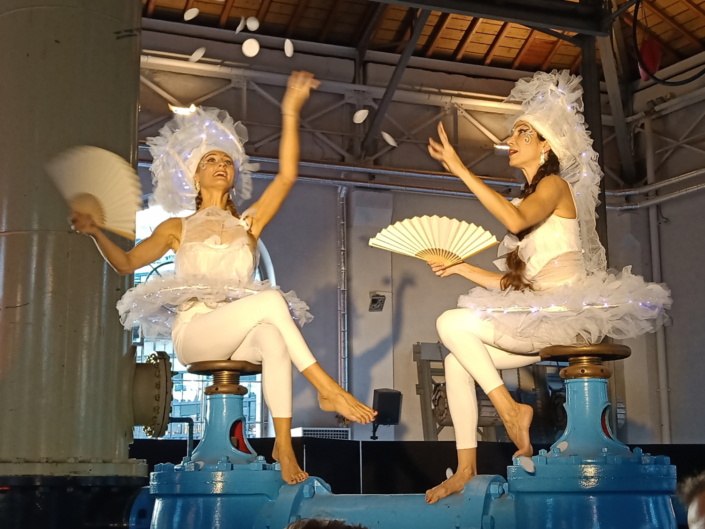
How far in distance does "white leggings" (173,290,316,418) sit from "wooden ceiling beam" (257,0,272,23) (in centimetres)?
710

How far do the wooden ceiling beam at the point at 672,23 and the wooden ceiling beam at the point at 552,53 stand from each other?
1.04 metres

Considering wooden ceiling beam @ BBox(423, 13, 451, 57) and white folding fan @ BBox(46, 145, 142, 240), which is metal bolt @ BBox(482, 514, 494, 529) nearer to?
white folding fan @ BBox(46, 145, 142, 240)

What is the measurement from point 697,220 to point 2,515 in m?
9.21

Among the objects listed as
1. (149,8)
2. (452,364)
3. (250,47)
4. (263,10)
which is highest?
(263,10)

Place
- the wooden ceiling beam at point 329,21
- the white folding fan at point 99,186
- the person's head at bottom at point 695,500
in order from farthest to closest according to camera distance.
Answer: the wooden ceiling beam at point 329,21 → the white folding fan at point 99,186 → the person's head at bottom at point 695,500

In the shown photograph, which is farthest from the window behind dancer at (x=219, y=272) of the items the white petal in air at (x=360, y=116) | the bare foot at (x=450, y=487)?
the white petal in air at (x=360, y=116)

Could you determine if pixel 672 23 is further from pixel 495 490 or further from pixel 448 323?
pixel 495 490

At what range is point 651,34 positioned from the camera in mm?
10625

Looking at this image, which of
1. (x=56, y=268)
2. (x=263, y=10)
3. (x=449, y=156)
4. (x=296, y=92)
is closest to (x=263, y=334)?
(x=56, y=268)

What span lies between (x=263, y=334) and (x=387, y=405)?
6.02m

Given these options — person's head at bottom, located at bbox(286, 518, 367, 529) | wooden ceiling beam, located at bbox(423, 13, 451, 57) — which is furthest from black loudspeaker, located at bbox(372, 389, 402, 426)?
person's head at bottom, located at bbox(286, 518, 367, 529)

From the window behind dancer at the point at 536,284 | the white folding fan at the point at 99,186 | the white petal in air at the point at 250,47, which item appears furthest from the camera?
the white petal in air at the point at 250,47

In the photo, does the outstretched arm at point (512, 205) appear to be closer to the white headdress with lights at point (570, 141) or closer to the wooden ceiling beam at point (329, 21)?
the white headdress with lights at point (570, 141)

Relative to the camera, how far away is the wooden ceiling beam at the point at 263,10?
9793 millimetres
